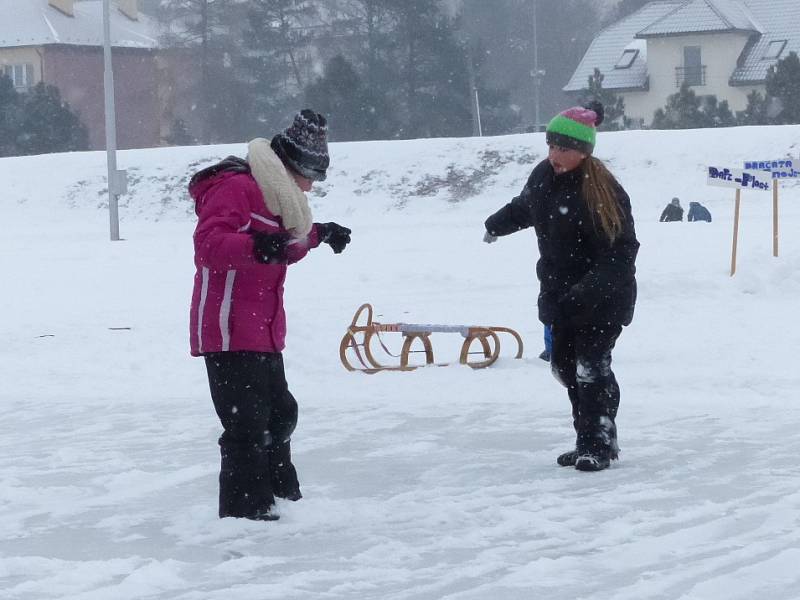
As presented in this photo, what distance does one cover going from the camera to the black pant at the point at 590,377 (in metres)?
6.14

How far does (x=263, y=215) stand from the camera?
5.05m

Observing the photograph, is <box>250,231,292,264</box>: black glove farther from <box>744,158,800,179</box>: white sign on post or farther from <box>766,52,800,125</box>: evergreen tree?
<box>766,52,800,125</box>: evergreen tree

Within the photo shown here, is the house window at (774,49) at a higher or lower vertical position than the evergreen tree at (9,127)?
higher

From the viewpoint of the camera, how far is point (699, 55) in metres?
59.5

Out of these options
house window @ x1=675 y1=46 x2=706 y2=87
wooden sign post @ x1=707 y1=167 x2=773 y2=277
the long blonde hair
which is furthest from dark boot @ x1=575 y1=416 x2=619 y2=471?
house window @ x1=675 y1=46 x2=706 y2=87

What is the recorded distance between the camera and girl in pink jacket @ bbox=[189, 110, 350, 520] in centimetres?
489

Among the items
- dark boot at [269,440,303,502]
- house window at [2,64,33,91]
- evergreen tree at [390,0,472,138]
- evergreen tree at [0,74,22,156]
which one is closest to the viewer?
dark boot at [269,440,303,502]

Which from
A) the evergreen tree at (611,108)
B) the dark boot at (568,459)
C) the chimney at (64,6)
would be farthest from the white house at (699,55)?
the dark boot at (568,459)

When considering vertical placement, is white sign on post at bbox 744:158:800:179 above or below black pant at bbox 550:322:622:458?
above

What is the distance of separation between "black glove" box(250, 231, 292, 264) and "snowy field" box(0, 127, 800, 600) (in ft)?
3.19

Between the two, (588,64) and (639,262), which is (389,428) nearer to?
(639,262)

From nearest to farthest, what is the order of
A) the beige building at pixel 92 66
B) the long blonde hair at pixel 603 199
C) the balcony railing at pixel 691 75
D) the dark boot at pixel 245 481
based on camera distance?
the dark boot at pixel 245 481, the long blonde hair at pixel 603 199, the balcony railing at pixel 691 75, the beige building at pixel 92 66

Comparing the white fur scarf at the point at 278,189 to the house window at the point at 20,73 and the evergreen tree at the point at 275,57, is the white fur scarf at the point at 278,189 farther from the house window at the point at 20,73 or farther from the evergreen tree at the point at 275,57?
the house window at the point at 20,73

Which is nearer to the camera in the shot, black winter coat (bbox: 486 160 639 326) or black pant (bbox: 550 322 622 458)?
black winter coat (bbox: 486 160 639 326)
